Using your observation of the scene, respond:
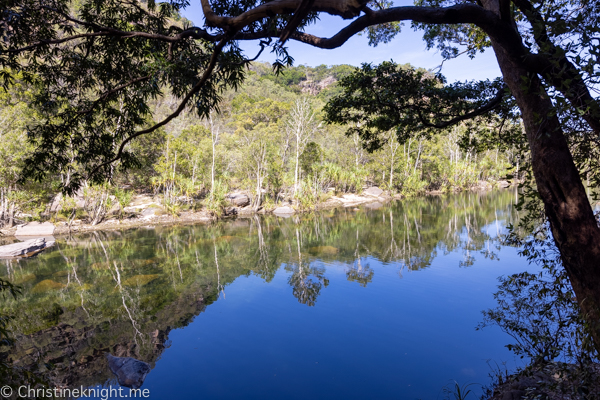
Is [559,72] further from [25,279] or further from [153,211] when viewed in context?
[153,211]

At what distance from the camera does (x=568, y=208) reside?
2.57 m

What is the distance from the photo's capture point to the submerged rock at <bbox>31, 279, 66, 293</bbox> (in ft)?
28.7

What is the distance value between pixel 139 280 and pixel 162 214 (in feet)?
36.3

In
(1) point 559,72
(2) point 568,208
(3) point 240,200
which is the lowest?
(3) point 240,200

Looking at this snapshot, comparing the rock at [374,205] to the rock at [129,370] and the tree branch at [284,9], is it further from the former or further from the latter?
the tree branch at [284,9]

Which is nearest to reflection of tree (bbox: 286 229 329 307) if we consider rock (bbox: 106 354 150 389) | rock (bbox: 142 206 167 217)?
rock (bbox: 106 354 150 389)

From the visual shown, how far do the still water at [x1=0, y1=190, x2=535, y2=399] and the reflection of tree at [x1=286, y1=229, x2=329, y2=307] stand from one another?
2.1 inches

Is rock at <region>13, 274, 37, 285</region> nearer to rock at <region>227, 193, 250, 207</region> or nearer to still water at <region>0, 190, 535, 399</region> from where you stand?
still water at <region>0, 190, 535, 399</region>

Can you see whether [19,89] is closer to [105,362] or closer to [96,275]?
[96,275]

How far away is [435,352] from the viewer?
547 centimetres

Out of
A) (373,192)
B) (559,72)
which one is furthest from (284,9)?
(373,192)

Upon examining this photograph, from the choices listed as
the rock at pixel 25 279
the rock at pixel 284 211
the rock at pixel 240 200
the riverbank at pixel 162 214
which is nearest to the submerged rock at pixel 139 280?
the rock at pixel 25 279

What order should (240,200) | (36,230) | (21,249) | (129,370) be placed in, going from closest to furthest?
(129,370)
(21,249)
(36,230)
(240,200)

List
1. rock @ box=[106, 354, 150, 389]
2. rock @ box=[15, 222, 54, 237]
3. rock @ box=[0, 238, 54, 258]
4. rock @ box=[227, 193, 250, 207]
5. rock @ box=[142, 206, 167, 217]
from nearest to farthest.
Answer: rock @ box=[106, 354, 150, 389]
rock @ box=[0, 238, 54, 258]
rock @ box=[15, 222, 54, 237]
rock @ box=[142, 206, 167, 217]
rock @ box=[227, 193, 250, 207]
